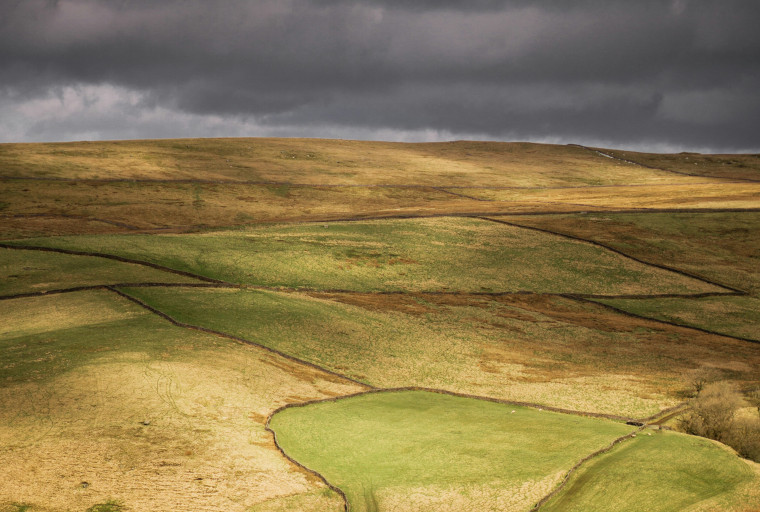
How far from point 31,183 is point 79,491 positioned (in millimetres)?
62359

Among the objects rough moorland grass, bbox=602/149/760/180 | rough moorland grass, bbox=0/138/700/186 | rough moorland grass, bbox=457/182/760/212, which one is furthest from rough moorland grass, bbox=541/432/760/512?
rough moorland grass, bbox=602/149/760/180

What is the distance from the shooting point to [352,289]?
118ft

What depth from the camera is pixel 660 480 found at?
1194cm

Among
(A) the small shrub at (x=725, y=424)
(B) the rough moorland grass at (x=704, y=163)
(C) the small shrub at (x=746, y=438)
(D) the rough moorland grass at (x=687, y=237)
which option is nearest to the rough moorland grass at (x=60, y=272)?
(A) the small shrub at (x=725, y=424)

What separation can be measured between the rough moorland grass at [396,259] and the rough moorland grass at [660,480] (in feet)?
79.7

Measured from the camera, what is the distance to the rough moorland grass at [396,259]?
37.1 metres

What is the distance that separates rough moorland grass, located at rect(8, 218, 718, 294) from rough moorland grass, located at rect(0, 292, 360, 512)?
12.9m

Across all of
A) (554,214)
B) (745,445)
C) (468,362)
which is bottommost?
(468,362)

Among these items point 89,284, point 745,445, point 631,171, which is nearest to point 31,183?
point 89,284

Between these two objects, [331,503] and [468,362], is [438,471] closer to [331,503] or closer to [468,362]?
[331,503]

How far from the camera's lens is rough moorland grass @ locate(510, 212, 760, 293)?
44531 mm

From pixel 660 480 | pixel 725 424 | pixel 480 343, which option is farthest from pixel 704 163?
pixel 660 480

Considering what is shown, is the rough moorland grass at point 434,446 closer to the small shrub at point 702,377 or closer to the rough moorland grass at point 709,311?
the small shrub at point 702,377

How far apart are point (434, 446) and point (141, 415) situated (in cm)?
732
